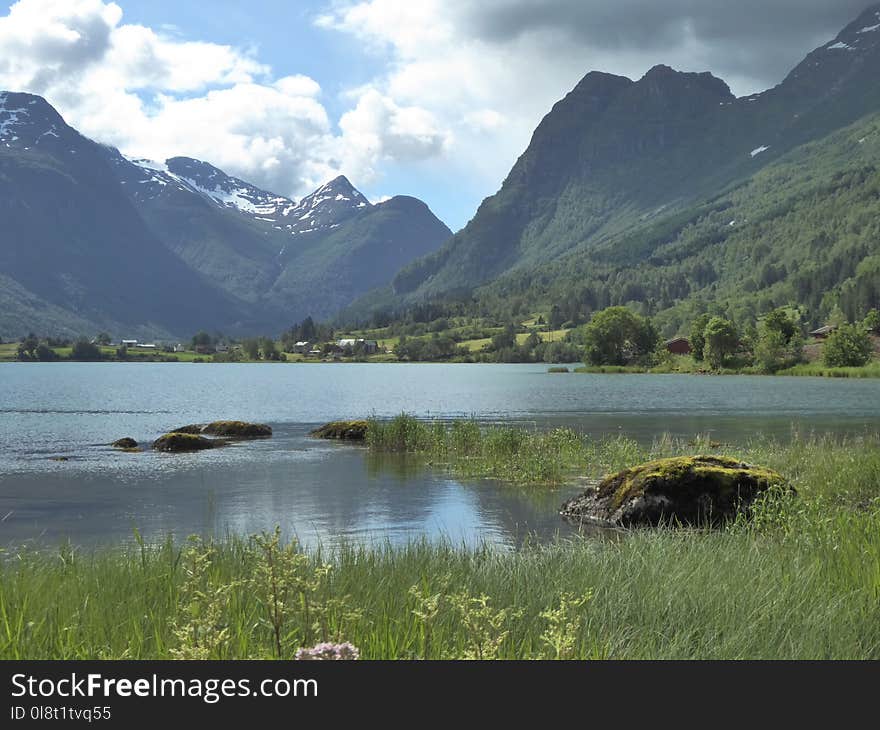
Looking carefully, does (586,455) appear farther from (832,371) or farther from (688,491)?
(832,371)

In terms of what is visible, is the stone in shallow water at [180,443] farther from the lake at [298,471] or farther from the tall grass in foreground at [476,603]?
the tall grass in foreground at [476,603]

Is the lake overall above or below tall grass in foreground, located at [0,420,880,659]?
below

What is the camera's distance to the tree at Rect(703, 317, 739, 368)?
18250 cm

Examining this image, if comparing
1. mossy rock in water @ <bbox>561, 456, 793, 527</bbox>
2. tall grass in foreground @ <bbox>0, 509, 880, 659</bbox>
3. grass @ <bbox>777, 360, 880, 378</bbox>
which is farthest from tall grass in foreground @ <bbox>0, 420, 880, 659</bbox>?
grass @ <bbox>777, 360, 880, 378</bbox>

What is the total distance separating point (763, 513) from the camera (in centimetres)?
1962

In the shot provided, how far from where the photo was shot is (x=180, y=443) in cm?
5147

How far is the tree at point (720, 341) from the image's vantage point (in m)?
182

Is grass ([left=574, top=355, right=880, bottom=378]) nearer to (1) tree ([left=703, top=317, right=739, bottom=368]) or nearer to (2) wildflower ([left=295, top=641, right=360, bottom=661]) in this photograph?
(1) tree ([left=703, top=317, right=739, bottom=368])

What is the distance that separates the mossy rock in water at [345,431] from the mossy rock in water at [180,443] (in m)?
8.66

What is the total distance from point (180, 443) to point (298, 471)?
46.2 feet

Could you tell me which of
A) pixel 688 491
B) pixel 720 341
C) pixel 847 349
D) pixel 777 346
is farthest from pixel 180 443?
pixel 720 341

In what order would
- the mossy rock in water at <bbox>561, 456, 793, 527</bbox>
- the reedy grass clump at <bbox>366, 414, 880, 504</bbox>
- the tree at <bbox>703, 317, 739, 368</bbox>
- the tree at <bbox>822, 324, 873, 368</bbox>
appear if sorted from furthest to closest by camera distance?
1. the tree at <bbox>703, 317, 739, 368</bbox>
2. the tree at <bbox>822, 324, 873, 368</bbox>
3. the reedy grass clump at <bbox>366, 414, 880, 504</bbox>
4. the mossy rock in water at <bbox>561, 456, 793, 527</bbox>

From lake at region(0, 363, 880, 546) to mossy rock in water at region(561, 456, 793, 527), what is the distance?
218 centimetres

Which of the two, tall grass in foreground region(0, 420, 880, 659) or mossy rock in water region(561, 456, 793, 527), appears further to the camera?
mossy rock in water region(561, 456, 793, 527)
